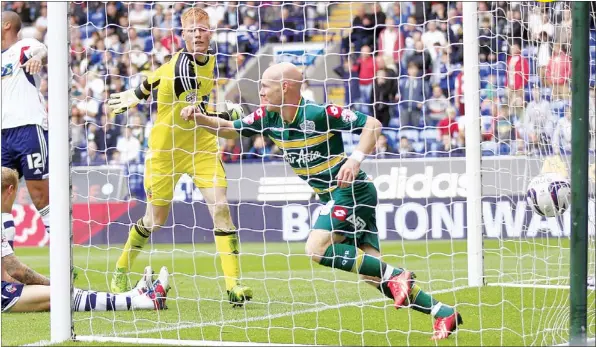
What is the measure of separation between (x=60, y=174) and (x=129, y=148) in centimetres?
925

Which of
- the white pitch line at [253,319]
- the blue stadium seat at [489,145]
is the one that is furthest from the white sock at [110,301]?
the blue stadium seat at [489,145]

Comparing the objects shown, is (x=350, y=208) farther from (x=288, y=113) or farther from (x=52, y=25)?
(x=52, y=25)

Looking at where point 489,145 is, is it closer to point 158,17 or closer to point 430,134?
point 430,134

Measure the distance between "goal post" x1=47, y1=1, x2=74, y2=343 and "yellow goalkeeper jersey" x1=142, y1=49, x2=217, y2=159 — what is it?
1.73 meters

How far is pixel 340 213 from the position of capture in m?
6.07

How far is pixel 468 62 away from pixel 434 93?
6382 mm

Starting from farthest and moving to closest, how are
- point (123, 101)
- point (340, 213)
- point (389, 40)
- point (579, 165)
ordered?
point (389, 40), point (123, 101), point (340, 213), point (579, 165)

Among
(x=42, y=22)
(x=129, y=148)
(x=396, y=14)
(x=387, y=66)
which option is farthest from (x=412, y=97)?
(x=42, y=22)

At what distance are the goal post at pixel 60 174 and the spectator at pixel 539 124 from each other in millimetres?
3656

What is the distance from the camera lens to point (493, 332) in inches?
241

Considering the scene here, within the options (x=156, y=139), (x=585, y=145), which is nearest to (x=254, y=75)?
(x=156, y=139)

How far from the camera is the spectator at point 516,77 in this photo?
9281 millimetres

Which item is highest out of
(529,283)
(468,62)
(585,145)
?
(468,62)

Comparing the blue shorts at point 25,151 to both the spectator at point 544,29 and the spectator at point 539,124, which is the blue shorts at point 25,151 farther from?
the spectator at point 544,29
